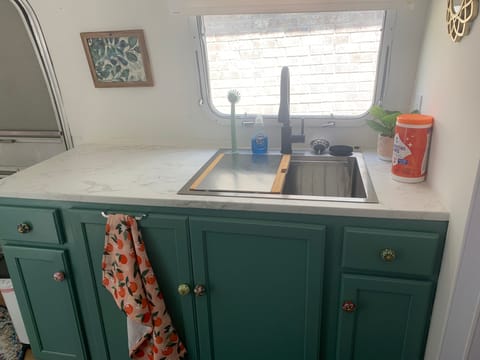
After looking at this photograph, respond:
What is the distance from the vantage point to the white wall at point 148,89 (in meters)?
1.75

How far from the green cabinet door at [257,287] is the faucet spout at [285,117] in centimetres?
59

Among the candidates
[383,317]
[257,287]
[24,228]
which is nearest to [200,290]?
[257,287]

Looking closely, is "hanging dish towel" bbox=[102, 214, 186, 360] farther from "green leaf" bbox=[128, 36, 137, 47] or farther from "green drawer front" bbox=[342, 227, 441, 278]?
"green leaf" bbox=[128, 36, 137, 47]

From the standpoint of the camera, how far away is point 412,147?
1.29 m

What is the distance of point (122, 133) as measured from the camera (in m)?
2.03

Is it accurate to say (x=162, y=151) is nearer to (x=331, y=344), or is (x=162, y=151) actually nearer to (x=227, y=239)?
(x=227, y=239)

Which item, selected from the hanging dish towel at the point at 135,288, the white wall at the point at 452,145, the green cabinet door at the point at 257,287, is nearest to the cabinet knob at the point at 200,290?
the green cabinet door at the point at 257,287

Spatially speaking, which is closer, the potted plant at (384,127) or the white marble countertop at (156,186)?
the white marble countertop at (156,186)

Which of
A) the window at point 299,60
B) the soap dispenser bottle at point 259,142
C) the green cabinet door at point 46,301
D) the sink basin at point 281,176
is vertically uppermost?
the window at point 299,60

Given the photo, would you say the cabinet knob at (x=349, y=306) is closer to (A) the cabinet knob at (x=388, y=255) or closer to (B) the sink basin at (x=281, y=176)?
(A) the cabinet knob at (x=388, y=255)

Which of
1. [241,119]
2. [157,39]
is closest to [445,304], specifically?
[241,119]

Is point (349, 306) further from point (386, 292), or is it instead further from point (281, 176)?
point (281, 176)

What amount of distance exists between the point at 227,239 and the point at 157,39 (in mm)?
1116

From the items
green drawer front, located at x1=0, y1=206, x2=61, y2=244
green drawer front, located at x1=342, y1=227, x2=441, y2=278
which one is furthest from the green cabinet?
green drawer front, located at x1=0, y1=206, x2=61, y2=244
